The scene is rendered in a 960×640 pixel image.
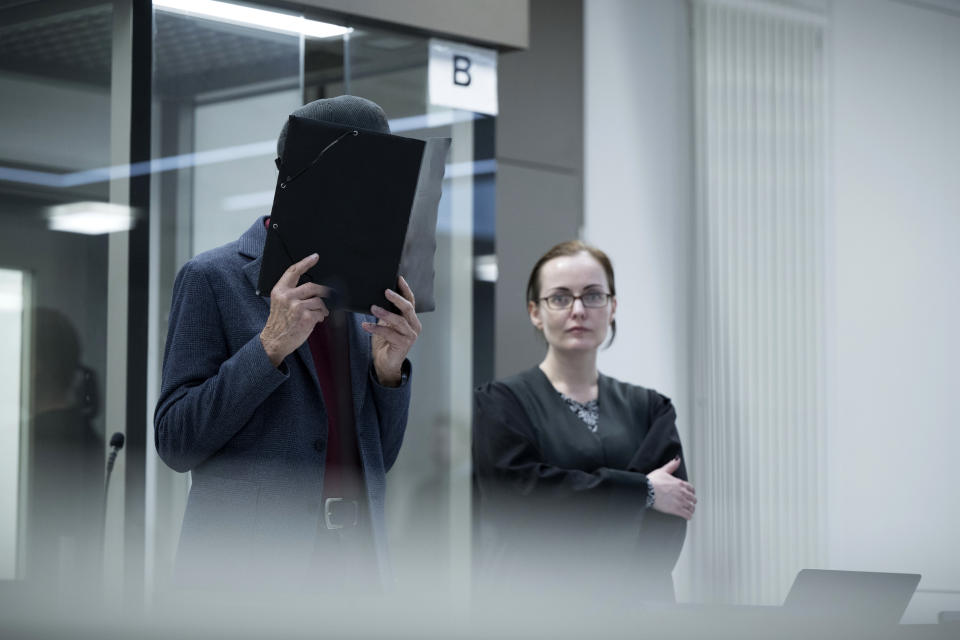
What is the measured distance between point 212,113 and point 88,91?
12.7 inches

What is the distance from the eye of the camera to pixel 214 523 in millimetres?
1267

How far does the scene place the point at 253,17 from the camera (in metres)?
2.84

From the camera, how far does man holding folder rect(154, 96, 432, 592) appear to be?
121cm

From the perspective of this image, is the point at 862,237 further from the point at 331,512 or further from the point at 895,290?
the point at 331,512

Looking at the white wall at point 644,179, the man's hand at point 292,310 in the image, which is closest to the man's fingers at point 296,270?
the man's hand at point 292,310

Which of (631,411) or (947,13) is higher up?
(947,13)

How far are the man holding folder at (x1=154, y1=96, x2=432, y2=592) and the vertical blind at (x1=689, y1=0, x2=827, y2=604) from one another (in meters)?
3.17

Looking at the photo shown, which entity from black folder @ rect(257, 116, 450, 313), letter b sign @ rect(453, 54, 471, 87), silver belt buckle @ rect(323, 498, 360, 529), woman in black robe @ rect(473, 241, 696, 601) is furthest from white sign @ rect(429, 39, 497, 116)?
silver belt buckle @ rect(323, 498, 360, 529)

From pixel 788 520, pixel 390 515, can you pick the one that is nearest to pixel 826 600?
pixel 390 515

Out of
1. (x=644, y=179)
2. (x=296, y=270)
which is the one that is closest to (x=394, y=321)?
(x=296, y=270)

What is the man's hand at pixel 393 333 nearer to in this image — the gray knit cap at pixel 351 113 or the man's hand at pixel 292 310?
the man's hand at pixel 292 310

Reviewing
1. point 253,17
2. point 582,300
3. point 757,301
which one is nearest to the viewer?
point 582,300

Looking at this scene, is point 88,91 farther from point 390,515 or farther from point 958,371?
point 958,371

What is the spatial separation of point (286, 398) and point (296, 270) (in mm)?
207
